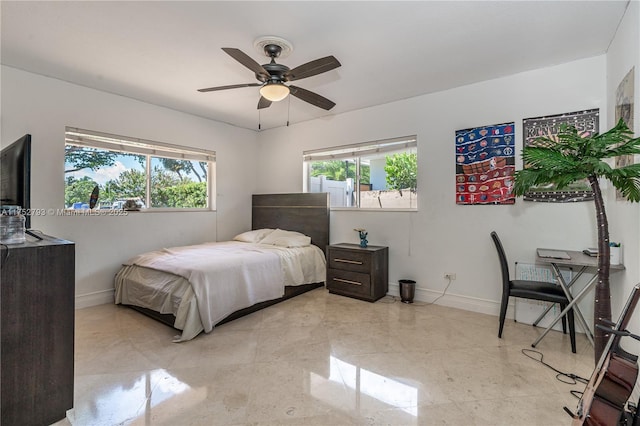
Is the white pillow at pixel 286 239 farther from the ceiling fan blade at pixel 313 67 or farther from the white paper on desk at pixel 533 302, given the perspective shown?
the white paper on desk at pixel 533 302

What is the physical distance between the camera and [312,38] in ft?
7.86

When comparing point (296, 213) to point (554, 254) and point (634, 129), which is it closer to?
point (554, 254)

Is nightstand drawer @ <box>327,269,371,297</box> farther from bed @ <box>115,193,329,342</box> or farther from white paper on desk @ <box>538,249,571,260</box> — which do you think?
white paper on desk @ <box>538,249,571,260</box>

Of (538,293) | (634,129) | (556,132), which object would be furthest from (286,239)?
(634,129)

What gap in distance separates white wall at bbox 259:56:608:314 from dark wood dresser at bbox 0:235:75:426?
330 centimetres

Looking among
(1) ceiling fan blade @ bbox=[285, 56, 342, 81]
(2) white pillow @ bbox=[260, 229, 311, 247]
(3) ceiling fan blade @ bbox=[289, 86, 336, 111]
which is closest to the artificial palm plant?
(1) ceiling fan blade @ bbox=[285, 56, 342, 81]

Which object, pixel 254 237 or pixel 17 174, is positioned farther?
pixel 254 237

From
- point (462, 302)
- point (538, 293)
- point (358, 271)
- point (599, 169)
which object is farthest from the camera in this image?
point (358, 271)

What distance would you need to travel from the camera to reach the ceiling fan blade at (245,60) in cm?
195

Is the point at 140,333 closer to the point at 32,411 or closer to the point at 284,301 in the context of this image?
the point at 32,411

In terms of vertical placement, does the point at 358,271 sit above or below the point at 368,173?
below

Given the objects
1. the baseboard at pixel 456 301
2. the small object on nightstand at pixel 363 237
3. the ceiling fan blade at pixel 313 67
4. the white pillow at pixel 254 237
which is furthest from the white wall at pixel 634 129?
the white pillow at pixel 254 237

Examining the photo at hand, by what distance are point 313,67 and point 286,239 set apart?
2559 millimetres

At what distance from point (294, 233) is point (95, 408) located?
10.2ft
